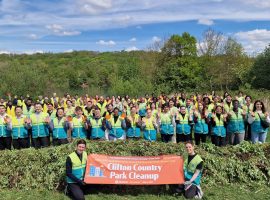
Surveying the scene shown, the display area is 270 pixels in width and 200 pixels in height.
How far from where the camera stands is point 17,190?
8.79 meters

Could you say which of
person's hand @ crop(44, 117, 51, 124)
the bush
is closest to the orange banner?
the bush

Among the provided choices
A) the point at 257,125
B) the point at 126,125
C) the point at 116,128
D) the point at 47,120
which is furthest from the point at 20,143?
the point at 257,125

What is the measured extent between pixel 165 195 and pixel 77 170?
2370mm

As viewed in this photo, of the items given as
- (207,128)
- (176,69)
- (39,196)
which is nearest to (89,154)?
(39,196)

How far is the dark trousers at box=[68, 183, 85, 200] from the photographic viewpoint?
8031 mm

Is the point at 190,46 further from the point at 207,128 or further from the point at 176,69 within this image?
the point at 207,128

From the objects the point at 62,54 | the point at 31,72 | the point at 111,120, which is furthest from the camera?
the point at 62,54

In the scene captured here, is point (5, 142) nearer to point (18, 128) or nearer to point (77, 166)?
point (18, 128)

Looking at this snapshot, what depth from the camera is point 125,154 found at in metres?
9.29

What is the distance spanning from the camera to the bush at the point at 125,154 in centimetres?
896

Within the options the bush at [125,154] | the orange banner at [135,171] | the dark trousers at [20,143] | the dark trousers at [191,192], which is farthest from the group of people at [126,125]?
the dark trousers at [191,192]

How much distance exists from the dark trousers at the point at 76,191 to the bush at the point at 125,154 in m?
0.68

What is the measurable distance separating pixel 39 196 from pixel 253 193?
5.61 metres

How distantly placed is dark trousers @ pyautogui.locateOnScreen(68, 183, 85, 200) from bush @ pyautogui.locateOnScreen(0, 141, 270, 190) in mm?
681
